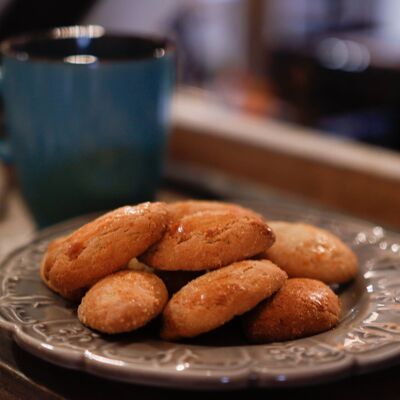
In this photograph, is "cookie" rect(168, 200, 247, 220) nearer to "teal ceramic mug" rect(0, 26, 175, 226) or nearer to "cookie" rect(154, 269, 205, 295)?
"cookie" rect(154, 269, 205, 295)

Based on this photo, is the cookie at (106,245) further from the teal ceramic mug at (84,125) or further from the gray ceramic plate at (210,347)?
the teal ceramic mug at (84,125)

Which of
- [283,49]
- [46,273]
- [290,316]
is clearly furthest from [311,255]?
[283,49]

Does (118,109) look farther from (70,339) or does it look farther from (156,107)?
(70,339)

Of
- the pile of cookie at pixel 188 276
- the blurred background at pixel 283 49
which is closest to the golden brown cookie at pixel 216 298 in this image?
the pile of cookie at pixel 188 276

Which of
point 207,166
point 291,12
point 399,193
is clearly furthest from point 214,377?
point 291,12

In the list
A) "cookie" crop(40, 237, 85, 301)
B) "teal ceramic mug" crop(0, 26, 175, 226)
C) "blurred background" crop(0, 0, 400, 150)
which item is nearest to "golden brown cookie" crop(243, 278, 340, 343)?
"cookie" crop(40, 237, 85, 301)
